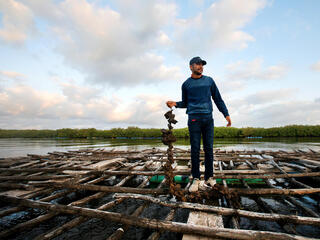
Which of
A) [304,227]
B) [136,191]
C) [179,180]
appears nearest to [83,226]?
[136,191]

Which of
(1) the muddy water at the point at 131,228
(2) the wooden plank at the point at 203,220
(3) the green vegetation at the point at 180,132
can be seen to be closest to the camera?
(2) the wooden plank at the point at 203,220

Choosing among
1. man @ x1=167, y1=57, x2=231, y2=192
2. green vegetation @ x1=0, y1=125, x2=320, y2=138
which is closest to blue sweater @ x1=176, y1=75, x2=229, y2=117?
man @ x1=167, y1=57, x2=231, y2=192

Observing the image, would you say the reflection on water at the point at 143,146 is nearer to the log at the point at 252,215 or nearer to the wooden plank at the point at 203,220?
the log at the point at 252,215

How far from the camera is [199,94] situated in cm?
342

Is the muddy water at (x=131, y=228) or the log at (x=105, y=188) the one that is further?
the log at (x=105, y=188)

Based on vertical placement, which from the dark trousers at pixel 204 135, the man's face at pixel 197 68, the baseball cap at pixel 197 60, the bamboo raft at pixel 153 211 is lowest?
the bamboo raft at pixel 153 211

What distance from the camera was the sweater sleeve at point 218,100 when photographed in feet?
11.9

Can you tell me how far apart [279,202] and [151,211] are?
127 inches

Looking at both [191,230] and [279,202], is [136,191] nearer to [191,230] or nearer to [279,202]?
[191,230]

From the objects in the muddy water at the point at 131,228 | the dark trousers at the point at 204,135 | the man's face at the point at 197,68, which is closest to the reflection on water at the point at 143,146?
the muddy water at the point at 131,228

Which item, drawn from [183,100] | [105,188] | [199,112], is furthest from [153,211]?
[183,100]

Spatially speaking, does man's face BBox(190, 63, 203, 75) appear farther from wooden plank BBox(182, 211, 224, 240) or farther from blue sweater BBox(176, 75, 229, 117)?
wooden plank BBox(182, 211, 224, 240)

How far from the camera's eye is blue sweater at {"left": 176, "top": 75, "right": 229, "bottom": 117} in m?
3.39

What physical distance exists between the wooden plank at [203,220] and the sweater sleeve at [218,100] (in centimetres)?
232
